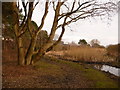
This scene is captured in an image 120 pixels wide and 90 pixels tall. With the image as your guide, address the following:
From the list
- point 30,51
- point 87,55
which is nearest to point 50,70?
point 30,51

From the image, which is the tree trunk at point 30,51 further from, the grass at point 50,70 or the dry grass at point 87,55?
the dry grass at point 87,55

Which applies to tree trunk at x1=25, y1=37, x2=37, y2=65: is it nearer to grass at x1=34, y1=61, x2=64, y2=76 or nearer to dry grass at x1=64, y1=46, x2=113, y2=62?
grass at x1=34, y1=61, x2=64, y2=76

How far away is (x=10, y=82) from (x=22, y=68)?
94.7 inches

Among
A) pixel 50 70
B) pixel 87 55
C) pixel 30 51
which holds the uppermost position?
pixel 30 51

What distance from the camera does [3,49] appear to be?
1686 cm

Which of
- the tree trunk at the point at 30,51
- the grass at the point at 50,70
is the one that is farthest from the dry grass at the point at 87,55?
the tree trunk at the point at 30,51

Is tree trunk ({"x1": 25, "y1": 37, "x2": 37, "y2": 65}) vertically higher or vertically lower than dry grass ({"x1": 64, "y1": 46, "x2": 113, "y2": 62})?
higher

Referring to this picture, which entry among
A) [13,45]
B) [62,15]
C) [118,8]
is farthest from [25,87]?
[13,45]

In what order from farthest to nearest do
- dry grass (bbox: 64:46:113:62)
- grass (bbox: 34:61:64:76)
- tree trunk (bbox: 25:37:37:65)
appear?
1. dry grass (bbox: 64:46:113:62)
2. tree trunk (bbox: 25:37:37:65)
3. grass (bbox: 34:61:64:76)

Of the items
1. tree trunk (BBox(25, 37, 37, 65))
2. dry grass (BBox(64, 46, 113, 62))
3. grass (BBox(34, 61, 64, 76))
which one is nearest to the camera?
grass (BBox(34, 61, 64, 76))

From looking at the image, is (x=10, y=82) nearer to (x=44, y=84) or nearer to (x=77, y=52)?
(x=44, y=84)

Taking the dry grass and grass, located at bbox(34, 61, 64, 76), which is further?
the dry grass


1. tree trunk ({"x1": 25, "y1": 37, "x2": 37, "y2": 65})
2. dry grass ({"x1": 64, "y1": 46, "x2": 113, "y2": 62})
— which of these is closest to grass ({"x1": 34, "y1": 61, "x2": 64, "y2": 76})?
tree trunk ({"x1": 25, "y1": 37, "x2": 37, "y2": 65})

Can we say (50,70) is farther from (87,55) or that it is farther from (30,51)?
(87,55)
